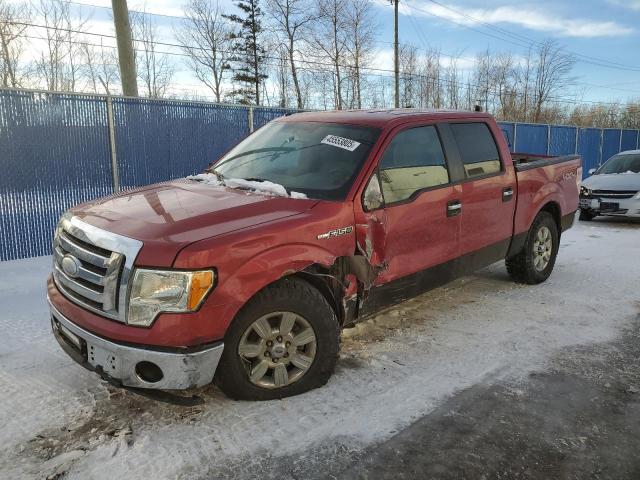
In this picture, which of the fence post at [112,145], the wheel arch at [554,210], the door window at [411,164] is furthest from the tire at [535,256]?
the fence post at [112,145]

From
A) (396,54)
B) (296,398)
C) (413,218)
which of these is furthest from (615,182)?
(396,54)

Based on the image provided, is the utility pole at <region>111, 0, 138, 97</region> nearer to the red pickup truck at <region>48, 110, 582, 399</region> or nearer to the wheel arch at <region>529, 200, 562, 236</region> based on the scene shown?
the red pickup truck at <region>48, 110, 582, 399</region>

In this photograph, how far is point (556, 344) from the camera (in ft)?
13.4

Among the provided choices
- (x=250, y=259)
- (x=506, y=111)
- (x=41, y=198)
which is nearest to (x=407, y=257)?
(x=250, y=259)

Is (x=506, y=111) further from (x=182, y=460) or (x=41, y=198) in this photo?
(x=182, y=460)

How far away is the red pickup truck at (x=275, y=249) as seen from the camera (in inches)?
106

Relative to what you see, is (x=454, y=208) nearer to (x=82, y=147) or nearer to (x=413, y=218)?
(x=413, y=218)

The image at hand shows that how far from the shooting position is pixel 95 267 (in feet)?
9.37

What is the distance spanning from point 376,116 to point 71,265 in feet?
8.17

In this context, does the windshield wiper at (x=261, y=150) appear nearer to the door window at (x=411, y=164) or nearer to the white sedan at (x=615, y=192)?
the door window at (x=411, y=164)

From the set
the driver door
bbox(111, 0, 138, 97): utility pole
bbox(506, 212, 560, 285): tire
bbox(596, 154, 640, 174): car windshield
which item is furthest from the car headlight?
bbox(596, 154, 640, 174): car windshield

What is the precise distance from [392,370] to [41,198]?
596 cm

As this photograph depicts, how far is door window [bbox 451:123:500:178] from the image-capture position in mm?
4520

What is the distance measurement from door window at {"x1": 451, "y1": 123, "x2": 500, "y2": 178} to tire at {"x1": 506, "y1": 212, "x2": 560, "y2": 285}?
1142mm
